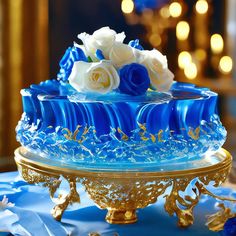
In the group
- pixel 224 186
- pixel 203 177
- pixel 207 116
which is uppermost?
pixel 207 116

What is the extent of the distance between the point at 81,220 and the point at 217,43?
3607mm

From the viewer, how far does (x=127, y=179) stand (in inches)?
47.6

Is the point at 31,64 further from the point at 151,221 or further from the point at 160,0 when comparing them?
the point at 151,221

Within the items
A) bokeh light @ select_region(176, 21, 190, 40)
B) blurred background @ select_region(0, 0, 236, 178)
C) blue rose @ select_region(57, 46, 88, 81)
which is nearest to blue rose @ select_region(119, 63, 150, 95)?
blue rose @ select_region(57, 46, 88, 81)

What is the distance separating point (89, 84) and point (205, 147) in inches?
11.5

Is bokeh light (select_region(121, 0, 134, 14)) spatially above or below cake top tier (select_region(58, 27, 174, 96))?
above

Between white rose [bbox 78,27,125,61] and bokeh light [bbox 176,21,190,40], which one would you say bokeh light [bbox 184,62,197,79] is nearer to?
bokeh light [bbox 176,21,190,40]

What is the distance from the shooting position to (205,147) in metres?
1.32

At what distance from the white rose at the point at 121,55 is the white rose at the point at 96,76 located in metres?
0.02

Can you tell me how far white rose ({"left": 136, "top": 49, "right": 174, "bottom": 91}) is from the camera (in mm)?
1323

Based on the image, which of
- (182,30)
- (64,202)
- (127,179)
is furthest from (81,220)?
(182,30)

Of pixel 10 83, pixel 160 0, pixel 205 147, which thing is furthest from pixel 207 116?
pixel 160 0

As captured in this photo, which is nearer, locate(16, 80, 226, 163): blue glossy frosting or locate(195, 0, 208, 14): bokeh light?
locate(16, 80, 226, 163): blue glossy frosting

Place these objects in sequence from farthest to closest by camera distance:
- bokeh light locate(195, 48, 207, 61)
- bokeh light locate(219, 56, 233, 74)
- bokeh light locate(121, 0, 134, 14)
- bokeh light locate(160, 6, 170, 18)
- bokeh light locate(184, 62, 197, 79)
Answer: bokeh light locate(195, 48, 207, 61) → bokeh light locate(219, 56, 233, 74) → bokeh light locate(184, 62, 197, 79) → bokeh light locate(160, 6, 170, 18) → bokeh light locate(121, 0, 134, 14)
